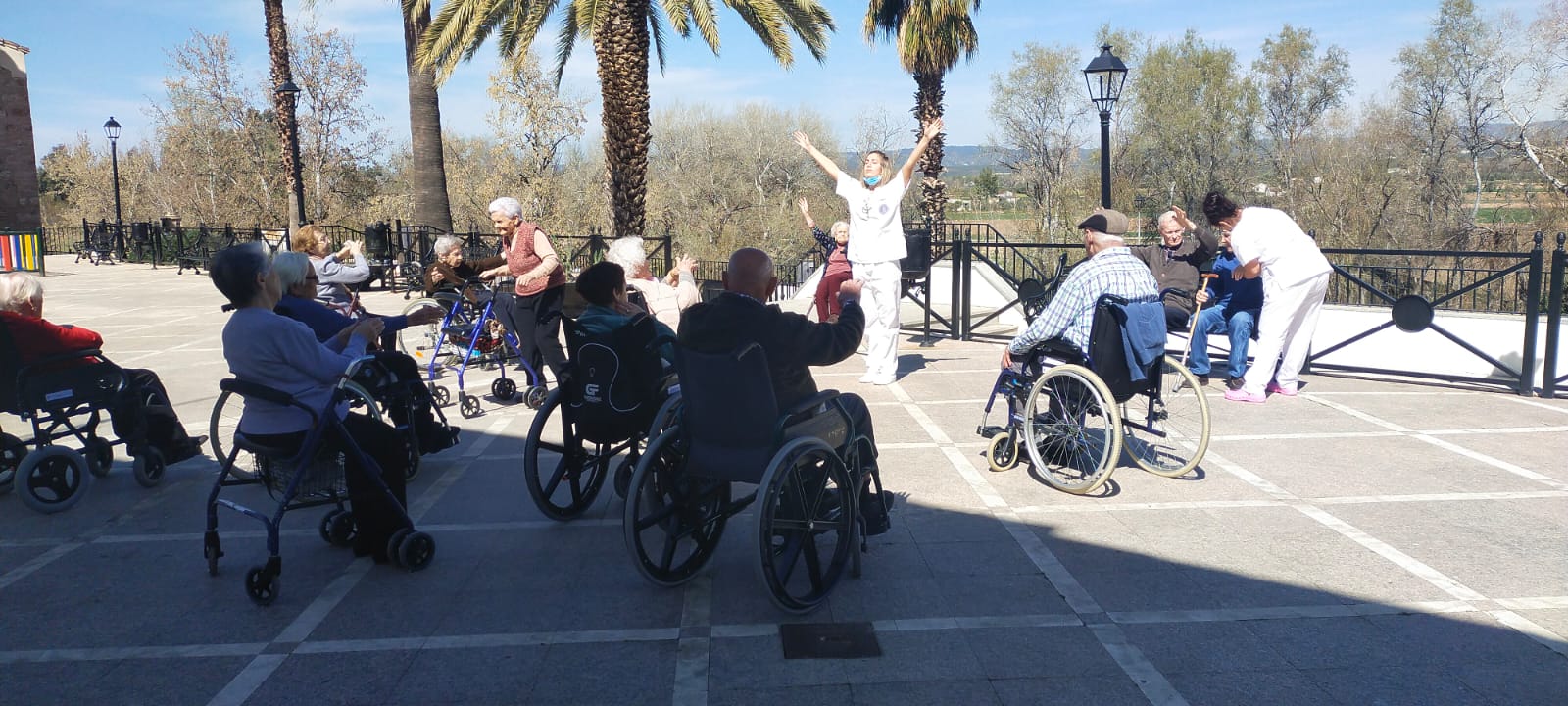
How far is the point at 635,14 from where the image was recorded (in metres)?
15.2

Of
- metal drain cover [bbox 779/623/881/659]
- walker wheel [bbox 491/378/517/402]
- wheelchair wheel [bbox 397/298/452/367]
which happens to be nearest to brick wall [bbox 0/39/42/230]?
wheelchair wheel [bbox 397/298/452/367]

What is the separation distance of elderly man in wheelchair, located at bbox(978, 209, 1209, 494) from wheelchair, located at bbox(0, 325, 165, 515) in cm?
499

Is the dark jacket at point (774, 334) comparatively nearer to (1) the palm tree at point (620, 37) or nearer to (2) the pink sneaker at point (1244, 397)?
(2) the pink sneaker at point (1244, 397)

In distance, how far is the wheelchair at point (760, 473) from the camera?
3932mm

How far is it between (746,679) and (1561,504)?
4581 millimetres

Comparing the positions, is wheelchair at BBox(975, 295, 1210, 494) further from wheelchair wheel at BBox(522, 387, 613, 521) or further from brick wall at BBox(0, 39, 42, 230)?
brick wall at BBox(0, 39, 42, 230)

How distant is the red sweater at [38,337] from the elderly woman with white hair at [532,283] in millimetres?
2840

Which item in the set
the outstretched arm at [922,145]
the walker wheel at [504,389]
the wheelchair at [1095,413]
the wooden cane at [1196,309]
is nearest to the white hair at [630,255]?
the walker wheel at [504,389]

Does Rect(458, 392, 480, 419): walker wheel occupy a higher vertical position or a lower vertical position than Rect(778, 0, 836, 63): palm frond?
lower

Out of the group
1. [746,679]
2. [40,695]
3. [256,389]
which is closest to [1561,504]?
[746,679]

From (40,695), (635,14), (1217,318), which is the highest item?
(635,14)

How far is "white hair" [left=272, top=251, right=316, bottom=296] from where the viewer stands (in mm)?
5641

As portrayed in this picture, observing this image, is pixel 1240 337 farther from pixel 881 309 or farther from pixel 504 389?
pixel 504 389

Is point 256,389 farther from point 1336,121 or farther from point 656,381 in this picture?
point 1336,121
